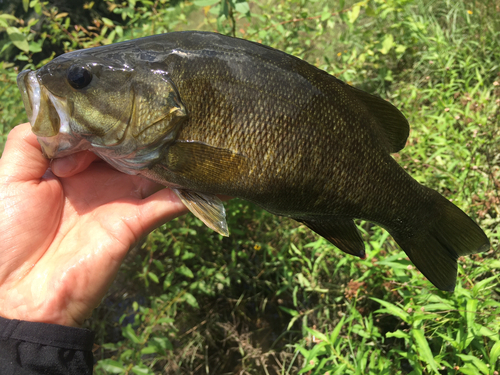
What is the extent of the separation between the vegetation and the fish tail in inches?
7.3

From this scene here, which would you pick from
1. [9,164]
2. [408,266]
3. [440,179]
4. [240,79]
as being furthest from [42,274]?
[440,179]

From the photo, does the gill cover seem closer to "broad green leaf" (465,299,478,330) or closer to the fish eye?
the fish eye

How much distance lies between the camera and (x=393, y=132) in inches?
70.5

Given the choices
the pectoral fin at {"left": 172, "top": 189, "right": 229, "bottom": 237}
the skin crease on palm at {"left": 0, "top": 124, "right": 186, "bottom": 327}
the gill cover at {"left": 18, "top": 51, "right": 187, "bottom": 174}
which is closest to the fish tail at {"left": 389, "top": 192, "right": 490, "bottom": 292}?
the pectoral fin at {"left": 172, "top": 189, "right": 229, "bottom": 237}

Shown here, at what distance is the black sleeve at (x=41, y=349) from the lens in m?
1.46

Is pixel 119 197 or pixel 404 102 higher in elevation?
pixel 404 102

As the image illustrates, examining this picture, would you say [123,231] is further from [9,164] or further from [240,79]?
[240,79]

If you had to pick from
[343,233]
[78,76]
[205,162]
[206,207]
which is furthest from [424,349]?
[78,76]

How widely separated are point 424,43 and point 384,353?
3210mm

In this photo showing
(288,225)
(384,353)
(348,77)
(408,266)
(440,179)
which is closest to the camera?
(408,266)

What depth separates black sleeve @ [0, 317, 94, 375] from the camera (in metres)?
1.46

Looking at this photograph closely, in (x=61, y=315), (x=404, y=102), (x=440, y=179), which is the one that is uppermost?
(x=404, y=102)

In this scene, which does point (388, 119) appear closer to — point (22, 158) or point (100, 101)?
point (100, 101)

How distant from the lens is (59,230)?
184 cm
